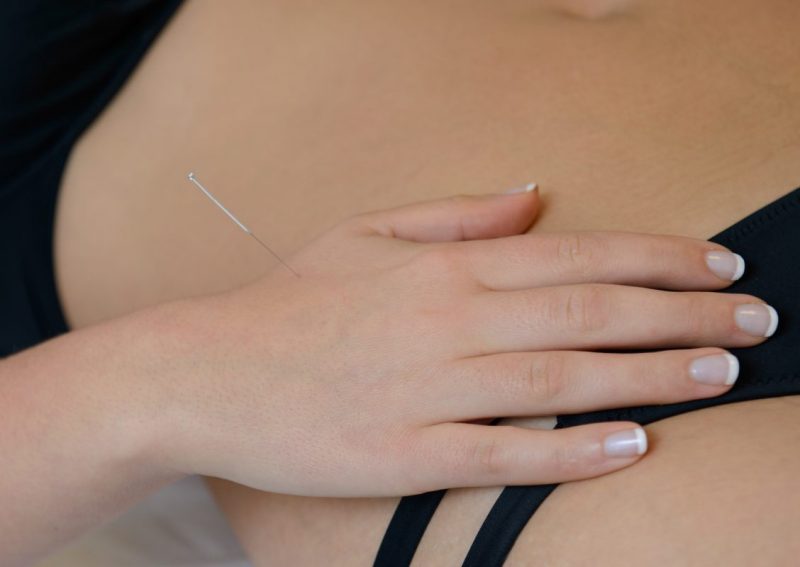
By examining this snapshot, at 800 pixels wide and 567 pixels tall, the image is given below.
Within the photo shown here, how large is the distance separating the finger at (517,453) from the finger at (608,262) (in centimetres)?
14

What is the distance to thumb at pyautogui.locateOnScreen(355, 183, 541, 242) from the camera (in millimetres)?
882

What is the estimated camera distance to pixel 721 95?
0.95 meters

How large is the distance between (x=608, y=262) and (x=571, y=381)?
0.12 m

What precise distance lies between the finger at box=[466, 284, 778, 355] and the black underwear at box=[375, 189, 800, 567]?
0.07 feet

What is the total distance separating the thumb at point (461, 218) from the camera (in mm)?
882

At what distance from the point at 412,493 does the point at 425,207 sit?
29 cm

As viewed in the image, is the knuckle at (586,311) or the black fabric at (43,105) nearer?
the knuckle at (586,311)

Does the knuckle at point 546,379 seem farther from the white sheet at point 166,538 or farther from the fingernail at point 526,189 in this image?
the white sheet at point 166,538

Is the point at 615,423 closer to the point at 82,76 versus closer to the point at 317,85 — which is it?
the point at 317,85

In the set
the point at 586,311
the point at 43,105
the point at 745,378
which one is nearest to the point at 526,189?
the point at 586,311

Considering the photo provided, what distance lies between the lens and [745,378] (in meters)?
0.74

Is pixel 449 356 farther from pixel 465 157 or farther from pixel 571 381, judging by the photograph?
pixel 465 157

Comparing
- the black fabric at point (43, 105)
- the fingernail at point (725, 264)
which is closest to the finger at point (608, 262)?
the fingernail at point (725, 264)

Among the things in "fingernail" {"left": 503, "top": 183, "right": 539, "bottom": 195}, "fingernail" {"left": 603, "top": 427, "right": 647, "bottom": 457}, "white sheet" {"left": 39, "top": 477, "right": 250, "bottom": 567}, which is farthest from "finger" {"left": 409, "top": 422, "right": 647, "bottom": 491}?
"white sheet" {"left": 39, "top": 477, "right": 250, "bottom": 567}
